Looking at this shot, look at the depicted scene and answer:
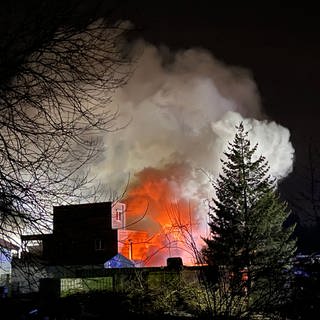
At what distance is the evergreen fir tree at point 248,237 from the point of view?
23.1 ft

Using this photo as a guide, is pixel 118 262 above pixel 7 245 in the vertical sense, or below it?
below

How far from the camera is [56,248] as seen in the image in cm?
650

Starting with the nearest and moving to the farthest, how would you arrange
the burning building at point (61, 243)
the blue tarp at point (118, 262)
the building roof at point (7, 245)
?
the burning building at point (61, 243)
the building roof at point (7, 245)
the blue tarp at point (118, 262)

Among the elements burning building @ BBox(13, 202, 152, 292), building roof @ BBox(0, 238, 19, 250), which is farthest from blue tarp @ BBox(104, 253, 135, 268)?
building roof @ BBox(0, 238, 19, 250)

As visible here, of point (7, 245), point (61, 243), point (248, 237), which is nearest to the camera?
point (61, 243)

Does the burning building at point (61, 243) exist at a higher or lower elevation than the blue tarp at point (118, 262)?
higher

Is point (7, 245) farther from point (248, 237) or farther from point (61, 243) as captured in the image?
point (248, 237)

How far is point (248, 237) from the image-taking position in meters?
11.1

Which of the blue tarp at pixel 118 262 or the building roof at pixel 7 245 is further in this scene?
the blue tarp at pixel 118 262

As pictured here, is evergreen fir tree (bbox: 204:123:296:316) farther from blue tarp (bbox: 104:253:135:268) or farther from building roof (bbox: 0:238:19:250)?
blue tarp (bbox: 104:253:135:268)

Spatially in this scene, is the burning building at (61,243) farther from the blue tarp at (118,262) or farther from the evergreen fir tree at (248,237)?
the blue tarp at (118,262)

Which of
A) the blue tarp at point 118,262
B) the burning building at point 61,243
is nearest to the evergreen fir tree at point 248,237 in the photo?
the burning building at point 61,243

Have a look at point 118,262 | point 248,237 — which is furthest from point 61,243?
point 118,262

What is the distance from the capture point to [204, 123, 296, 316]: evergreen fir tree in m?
7.05
